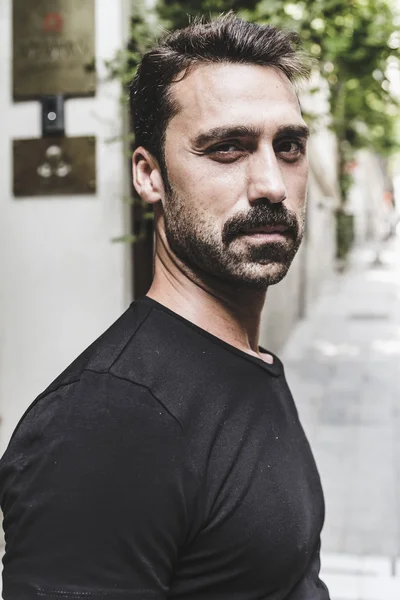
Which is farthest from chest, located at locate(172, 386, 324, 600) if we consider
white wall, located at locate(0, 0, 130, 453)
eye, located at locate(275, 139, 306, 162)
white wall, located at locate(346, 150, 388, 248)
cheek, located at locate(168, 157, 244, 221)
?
white wall, located at locate(346, 150, 388, 248)

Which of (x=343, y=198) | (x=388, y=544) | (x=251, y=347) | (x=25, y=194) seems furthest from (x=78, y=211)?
(x=343, y=198)

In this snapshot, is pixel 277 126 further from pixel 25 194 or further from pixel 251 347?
pixel 25 194

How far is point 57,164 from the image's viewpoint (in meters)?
4.25

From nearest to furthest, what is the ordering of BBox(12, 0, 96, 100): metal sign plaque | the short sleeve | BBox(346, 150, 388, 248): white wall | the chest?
the short sleeve → the chest → BBox(12, 0, 96, 100): metal sign plaque → BBox(346, 150, 388, 248): white wall

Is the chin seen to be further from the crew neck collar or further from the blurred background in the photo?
the blurred background

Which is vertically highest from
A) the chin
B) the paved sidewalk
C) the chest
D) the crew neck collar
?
the chin

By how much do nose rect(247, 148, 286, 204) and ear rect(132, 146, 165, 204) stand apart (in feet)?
0.60

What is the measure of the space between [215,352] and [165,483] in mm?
313

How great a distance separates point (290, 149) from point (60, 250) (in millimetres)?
3055

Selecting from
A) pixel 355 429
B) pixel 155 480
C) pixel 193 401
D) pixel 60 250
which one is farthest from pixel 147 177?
pixel 355 429

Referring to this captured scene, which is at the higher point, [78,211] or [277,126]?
[277,126]

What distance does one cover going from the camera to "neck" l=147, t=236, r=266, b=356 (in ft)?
4.66

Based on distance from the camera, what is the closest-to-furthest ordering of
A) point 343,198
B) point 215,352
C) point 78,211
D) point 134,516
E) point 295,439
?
point 134,516, point 215,352, point 295,439, point 78,211, point 343,198

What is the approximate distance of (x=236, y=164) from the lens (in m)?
1.38
